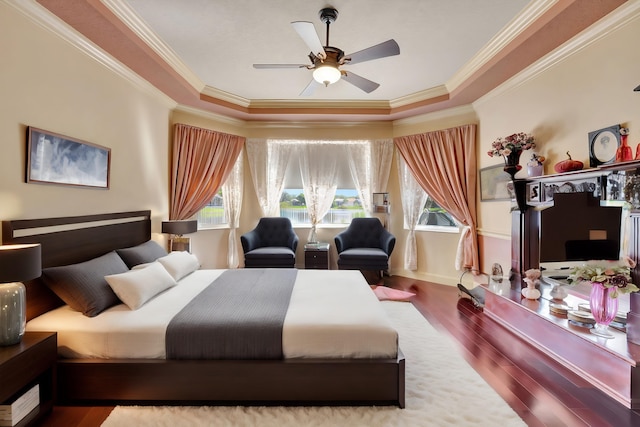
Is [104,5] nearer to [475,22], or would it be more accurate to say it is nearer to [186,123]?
[186,123]

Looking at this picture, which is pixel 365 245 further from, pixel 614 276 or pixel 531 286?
pixel 614 276

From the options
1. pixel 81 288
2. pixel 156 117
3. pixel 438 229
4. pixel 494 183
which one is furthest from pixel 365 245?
pixel 81 288

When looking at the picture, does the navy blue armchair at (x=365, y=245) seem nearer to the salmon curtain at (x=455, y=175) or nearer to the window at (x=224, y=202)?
the salmon curtain at (x=455, y=175)

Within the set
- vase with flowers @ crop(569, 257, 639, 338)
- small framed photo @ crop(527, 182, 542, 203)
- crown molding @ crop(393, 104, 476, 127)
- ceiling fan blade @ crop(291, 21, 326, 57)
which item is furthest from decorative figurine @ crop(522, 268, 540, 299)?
ceiling fan blade @ crop(291, 21, 326, 57)

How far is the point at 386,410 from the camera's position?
2.00 metres

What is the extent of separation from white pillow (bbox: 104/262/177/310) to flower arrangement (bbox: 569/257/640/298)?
3.47 metres

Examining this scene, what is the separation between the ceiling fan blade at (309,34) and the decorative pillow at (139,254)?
262 cm

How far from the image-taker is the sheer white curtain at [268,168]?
18.5 feet

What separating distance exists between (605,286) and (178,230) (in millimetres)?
4461

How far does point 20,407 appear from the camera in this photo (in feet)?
5.77

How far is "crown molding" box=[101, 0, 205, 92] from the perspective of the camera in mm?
2669

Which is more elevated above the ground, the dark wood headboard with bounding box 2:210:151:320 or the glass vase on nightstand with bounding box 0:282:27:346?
the dark wood headboard with bounding box 2:210:151:320

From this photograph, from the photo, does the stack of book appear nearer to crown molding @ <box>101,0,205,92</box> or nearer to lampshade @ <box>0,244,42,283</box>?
lampshade @ <box>0,244,42,283</box>

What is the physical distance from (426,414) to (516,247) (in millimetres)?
2504
